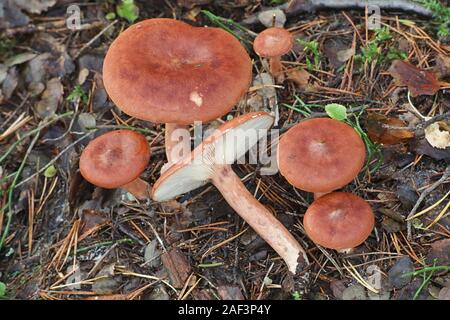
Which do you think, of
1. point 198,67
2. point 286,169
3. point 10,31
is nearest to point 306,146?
point 286,169

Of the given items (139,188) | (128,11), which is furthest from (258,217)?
(128,11)

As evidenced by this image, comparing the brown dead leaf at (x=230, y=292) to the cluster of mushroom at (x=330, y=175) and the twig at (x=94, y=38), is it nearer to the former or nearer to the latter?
the cluster of mushroom at (x=330, y=175)

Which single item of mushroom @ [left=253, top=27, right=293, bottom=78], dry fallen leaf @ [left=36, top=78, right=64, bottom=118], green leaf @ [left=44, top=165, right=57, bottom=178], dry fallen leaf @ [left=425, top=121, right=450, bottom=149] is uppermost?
mushroom @ [left=253, top=27, right=293, bottom=78]

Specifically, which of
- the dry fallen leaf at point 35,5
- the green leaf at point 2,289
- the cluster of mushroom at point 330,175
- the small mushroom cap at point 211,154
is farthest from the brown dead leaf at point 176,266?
the dry fallen leaf at point 35,5

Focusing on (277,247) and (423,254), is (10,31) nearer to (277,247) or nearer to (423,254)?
(277,247)

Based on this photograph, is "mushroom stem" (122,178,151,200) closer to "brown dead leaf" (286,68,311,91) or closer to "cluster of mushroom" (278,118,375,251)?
"cluster of mushroom" (278,118,375,251)

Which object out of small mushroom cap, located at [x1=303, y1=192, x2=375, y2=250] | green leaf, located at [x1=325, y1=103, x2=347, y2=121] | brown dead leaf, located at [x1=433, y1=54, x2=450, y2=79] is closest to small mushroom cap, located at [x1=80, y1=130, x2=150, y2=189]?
small mushroom cap, located at [x1=303, y1=192, x2=375, y2=250]
